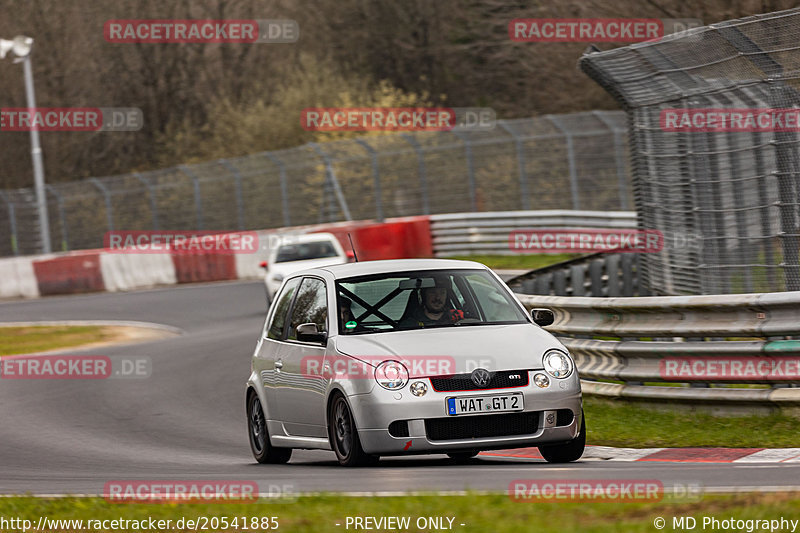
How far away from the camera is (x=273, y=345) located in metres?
10.5

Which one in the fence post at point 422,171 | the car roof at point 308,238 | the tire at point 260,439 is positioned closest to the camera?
the tire at point 260,439

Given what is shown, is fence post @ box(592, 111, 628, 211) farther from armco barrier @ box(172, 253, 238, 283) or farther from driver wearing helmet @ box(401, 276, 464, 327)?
driver wearing helmet @ box(401, 276, 464, 327)

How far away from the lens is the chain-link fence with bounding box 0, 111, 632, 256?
101 ft

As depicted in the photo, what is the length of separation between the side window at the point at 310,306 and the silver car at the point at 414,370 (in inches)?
0.4

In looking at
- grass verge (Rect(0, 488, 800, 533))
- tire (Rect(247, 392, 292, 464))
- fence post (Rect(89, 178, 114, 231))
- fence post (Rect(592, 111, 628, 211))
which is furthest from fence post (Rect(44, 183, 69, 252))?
grass verge (Rect(0, 488, 800, 533))

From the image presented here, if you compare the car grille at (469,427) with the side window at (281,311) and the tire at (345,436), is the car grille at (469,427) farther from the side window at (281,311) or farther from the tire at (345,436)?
the side window at (281,311)

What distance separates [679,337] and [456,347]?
8.36 ft

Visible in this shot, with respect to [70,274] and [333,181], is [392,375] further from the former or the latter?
[333,181]

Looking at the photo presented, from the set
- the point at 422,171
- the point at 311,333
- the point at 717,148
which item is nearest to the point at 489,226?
the point at 422,171

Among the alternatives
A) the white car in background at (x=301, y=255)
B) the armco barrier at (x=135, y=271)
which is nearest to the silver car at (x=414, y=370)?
the white car in background at (x=301, y=255)

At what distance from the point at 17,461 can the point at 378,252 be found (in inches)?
791

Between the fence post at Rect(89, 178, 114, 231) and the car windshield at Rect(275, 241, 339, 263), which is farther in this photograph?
the fence post at Rect(89, 178, 114, 231)

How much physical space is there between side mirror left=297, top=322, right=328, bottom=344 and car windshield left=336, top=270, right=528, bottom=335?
0.46 ft

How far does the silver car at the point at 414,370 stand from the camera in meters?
8.73
